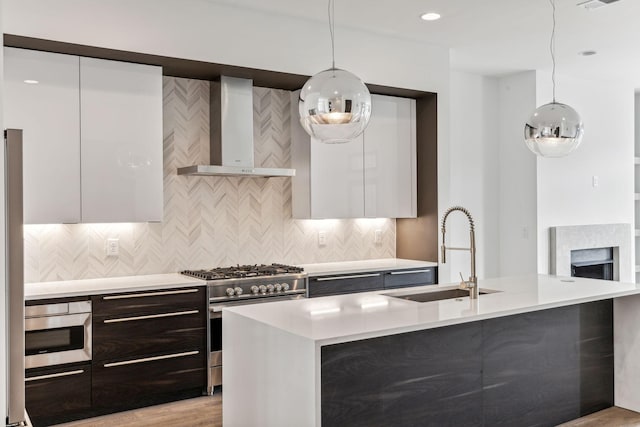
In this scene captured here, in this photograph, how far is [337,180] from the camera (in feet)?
16.9

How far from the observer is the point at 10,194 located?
2.01m

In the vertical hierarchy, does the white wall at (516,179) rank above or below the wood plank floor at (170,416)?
above

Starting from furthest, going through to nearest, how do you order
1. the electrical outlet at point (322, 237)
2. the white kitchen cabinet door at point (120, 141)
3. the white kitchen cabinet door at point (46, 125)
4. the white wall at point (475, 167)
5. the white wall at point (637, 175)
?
the white wall at point (637, 175)
the white wall at point (475, 167)
the electrical outlet at point (322, 237)
the white kitchen cabinet door at point (120, 141)
the white kitchen cabinet door at point (46, 125)

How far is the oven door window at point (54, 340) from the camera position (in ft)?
11.9

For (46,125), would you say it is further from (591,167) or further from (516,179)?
(591,167)

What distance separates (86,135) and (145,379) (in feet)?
5.36

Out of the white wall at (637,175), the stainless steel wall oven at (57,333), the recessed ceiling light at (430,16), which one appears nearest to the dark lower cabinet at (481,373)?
the stainless steel wall oven at (57,333)

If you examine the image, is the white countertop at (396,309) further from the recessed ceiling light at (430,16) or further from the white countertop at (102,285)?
the recessed ceiling light at (430,16)

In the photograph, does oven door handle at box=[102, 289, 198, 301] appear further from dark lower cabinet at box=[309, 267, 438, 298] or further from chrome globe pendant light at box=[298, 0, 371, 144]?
chrome globe pendant light at box=[298, 0, 371, 144]

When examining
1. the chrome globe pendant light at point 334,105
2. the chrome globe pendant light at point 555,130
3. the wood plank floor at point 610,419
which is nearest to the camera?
the chrome globe pendant light at point 334,105

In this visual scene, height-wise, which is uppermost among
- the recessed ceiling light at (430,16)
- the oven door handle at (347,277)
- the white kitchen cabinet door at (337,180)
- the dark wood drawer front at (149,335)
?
the recessed ceiling light at (430,16)

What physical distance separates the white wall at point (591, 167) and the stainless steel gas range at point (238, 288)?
3.12 m

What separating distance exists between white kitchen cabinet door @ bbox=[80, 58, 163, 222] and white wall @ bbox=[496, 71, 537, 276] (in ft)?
13.2

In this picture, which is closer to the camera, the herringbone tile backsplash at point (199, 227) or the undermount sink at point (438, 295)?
the undermount sink at point (438, 295)
